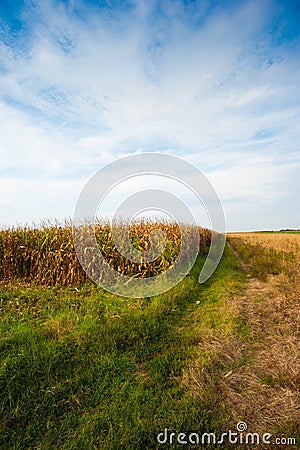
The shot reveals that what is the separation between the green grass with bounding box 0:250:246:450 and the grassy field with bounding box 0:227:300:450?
0.01 m

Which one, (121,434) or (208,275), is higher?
(208,275)

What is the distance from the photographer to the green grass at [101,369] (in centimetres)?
317

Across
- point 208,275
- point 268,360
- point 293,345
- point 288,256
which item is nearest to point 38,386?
point 268,360

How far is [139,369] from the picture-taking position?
4.30 m

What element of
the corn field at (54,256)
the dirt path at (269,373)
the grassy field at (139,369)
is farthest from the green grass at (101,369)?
the corn field at (54,256)

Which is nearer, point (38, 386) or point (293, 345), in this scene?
point (38, 386)

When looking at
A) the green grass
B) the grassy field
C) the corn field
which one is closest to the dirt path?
the grassy field

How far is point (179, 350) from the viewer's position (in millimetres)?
4707

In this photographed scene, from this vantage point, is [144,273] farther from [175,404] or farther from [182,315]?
[175,404]

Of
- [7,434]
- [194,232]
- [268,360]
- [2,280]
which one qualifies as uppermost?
[194,232]

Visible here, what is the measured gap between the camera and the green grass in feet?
10.4

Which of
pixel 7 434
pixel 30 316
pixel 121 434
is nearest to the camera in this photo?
pixel 121 434

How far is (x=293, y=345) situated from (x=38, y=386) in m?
3.72

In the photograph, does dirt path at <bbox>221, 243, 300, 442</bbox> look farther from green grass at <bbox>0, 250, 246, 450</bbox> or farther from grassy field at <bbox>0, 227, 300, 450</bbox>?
green grass at <bbox>0, 250, 246, 450</bbox>
